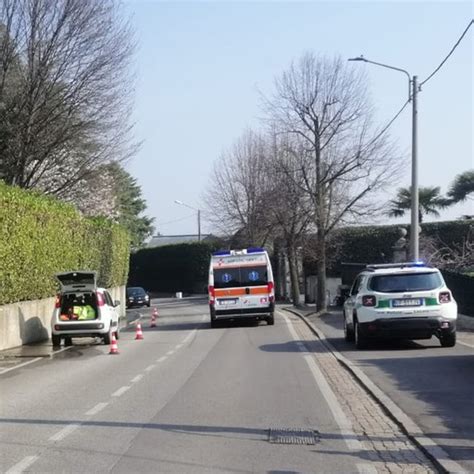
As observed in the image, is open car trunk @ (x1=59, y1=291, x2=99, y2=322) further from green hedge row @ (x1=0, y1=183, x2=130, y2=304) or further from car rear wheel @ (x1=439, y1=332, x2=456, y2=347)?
car rear wheel @ (x1=439, y1=332, x2=456, y2=347)

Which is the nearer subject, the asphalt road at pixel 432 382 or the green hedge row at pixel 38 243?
the asphalt road at pixel 432 382

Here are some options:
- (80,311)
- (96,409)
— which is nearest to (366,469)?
(96,409)

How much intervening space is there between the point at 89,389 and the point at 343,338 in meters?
10.5

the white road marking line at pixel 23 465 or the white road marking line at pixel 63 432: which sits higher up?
the white road marking line at pixel 23 465

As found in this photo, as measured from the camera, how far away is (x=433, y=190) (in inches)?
1865

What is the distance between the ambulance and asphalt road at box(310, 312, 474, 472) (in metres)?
8.12

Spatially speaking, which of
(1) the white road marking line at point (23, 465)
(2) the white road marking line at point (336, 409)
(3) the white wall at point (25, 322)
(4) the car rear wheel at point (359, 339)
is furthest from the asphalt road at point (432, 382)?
(3) the white wall at point (25, 322)

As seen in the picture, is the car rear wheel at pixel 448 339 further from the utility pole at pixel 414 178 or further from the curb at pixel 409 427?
the utility pole at pixel 414 178

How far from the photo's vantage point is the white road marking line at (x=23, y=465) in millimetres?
6789

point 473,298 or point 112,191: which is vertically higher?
point 112,191

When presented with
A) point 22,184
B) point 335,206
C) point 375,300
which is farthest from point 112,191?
point 375,300

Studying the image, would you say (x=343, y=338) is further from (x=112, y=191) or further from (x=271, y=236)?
(x=271, y=236)

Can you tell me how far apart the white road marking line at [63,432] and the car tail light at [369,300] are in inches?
369

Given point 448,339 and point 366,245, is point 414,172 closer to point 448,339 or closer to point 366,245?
point 448,339
